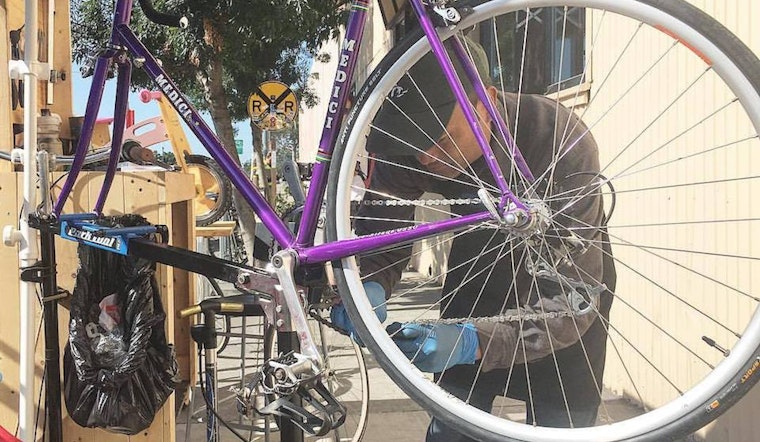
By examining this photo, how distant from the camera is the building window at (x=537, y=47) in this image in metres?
1.71

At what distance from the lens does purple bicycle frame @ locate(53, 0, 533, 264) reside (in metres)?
1.43

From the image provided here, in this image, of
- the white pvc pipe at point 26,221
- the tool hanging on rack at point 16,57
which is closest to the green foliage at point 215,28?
the tool hanging on rack at point 16,57

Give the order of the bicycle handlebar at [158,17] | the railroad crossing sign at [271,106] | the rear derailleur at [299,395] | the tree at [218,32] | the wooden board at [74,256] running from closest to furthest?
the rear derailleur at [299,395] < the bicycle handlebar at [158,17] < the wooden board at [74,256] < the tree at [218,32] < the railroad crossing sign at [271,106]

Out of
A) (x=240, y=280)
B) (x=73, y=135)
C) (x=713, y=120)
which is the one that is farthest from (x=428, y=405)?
(x=73, y=135)

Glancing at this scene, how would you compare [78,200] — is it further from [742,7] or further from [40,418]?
[742,7]

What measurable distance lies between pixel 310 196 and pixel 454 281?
2.25 ft

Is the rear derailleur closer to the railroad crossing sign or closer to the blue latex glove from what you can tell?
the blue latex glove

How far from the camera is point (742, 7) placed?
274 centimetres

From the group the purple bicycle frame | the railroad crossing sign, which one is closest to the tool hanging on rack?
the purple bicycle frame

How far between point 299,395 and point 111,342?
86cm

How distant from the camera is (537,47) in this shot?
227 cm

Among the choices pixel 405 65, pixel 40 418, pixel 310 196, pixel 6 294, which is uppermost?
pixel 405 65

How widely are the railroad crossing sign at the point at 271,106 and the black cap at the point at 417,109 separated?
5.05m

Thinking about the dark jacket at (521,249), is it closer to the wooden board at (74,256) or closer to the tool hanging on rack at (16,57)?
the wooden board at (74,256)
